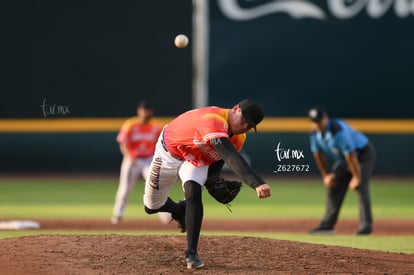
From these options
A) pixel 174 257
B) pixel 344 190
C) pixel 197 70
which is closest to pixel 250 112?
pixel 174 257

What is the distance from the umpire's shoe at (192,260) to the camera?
21.7ft

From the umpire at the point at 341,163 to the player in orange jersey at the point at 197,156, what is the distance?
4.00 metres

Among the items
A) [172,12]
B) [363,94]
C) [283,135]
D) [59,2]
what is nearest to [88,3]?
[59,2]

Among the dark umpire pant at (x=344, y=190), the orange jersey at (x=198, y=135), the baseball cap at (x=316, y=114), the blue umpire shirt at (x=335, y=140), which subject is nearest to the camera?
the orange jersey at (x=198, y=135)

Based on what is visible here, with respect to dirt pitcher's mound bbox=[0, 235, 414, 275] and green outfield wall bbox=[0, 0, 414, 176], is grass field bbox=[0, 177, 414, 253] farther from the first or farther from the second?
dirt pitcher's mound bbox=[0, 235, 414, 275]

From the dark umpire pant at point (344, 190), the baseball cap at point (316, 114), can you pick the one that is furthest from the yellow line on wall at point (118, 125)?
the baseball cap at point (316, 114)

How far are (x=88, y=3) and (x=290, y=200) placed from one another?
570 cm

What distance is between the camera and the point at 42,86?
17.3 m

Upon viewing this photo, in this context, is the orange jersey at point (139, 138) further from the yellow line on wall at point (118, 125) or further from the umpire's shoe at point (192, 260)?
the umpire's shoe at point (192, 260)

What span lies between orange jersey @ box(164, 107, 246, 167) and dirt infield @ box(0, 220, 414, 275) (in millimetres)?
825

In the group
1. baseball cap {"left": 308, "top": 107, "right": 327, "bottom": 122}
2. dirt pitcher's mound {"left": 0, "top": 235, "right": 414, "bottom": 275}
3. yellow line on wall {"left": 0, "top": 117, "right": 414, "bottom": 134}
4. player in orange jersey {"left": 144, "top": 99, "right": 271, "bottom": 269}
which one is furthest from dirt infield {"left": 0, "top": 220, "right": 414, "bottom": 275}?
yellow line on wall {"left": 0, "top": 117, "right": 414, "bottom": 134}

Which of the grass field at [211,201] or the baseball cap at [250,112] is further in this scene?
the grass field at [211,201]

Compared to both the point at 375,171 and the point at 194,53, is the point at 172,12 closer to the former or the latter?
the point at 194,53

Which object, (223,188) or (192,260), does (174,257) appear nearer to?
(192,260)
